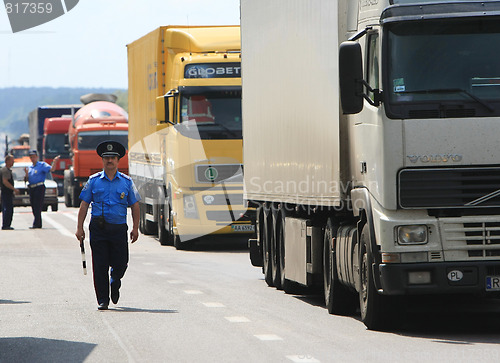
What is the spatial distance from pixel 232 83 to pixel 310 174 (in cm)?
A: 1006

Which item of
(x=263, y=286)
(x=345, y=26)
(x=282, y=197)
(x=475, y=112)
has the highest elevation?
(x=345, y=26)

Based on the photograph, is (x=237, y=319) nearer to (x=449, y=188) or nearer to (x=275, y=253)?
(x=449, y=188)

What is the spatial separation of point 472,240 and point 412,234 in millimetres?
541

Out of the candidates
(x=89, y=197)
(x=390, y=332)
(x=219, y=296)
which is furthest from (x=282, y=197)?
(x=390, y=332)

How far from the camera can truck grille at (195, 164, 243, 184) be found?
77.0ft

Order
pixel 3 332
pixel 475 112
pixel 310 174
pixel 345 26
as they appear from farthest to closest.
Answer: pixel 310 174 < pixel 345 26 < pixel 3 332 < pixel 475 112

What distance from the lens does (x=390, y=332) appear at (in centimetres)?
1130

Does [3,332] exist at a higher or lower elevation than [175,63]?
lower

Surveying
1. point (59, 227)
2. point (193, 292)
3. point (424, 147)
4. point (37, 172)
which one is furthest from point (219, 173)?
point (424, 147)

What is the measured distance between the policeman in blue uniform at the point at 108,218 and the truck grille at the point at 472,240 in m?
4.22

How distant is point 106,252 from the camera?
13750 mm

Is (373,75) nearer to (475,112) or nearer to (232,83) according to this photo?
(475,112)

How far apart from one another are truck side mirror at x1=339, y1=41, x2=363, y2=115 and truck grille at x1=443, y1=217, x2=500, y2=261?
4.48ft

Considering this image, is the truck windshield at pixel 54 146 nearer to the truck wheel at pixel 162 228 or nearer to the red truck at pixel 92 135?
the red truck at pixel 92 135
